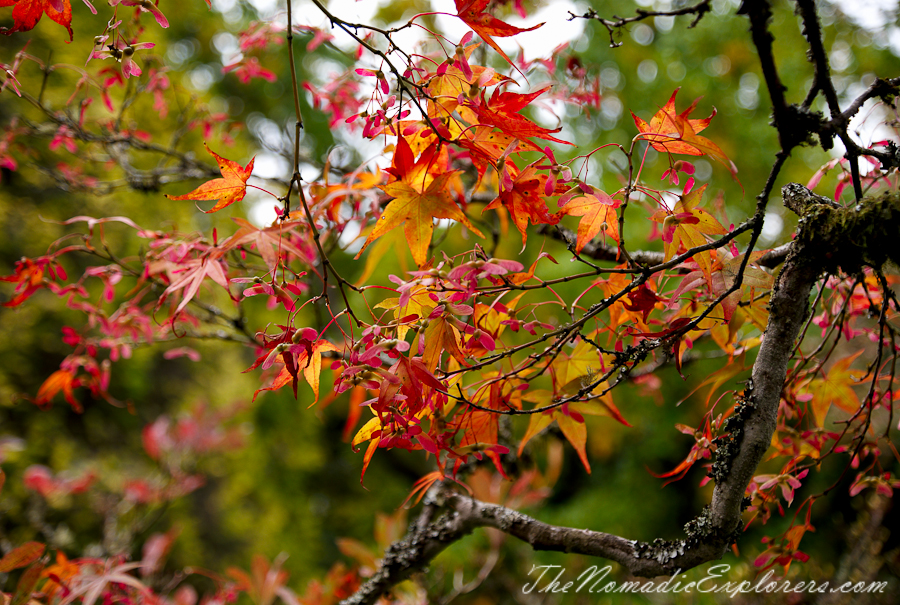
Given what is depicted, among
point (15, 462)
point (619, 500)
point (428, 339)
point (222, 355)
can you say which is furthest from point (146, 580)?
point (222, 355)

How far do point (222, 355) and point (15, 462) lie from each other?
1.26m

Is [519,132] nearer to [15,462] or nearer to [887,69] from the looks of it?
[15,462]

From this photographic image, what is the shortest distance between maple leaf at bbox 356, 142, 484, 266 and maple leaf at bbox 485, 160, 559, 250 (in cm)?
4

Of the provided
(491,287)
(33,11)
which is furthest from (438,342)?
(33,11)

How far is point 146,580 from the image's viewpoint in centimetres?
130

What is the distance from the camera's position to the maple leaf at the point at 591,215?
442 mm

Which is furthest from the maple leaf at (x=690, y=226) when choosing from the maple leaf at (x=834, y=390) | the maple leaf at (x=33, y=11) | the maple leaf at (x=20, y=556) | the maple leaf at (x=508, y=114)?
the maple leaf at (x=20, y=556)

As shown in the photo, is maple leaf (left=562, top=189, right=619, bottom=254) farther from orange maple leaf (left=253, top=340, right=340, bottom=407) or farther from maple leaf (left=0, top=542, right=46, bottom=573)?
maple leaf (left=0, top=542, right=46, bottom=573)

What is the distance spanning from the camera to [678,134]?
43 cm

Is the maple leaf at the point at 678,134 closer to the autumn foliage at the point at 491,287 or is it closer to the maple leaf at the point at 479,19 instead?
the autumn foliage at the point at 491,287

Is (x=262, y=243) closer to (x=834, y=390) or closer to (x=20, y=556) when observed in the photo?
(x=20, y=556)

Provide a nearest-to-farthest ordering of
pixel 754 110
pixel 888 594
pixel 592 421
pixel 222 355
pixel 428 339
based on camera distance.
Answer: pixel 428 339 → pixel 888 594 → pixel 592 421 → pixel 754 110 → pixel 222 355

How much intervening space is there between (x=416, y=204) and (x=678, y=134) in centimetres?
24

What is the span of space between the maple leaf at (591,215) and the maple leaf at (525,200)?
24mm
